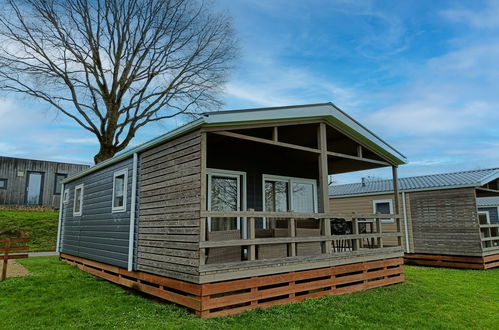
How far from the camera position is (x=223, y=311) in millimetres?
4793

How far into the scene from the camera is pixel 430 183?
39.8 feet

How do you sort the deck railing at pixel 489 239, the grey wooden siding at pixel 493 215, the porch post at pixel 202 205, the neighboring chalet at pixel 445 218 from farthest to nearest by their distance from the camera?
the grey wooden siding at pixel 493 215 < the deck railing at pixel 489 239 < the neighboring chalet at pixel 445 218 < the porch post at pixel 202 205

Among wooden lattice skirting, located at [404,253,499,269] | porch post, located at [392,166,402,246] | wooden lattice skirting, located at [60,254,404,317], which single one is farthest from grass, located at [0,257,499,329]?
wooden lattice skirting, located at [404,253,499,269]

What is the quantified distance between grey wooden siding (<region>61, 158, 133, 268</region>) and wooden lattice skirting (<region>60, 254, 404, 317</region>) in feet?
1.42

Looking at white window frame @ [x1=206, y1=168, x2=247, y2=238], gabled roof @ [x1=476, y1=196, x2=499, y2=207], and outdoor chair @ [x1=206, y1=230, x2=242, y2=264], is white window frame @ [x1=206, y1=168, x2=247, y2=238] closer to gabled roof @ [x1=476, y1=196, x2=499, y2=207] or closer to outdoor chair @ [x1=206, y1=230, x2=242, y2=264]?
outdoor chair @ [x1=206, y1=230, x2=242, y2=264]

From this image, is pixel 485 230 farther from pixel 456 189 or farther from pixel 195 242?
pixel 195 242

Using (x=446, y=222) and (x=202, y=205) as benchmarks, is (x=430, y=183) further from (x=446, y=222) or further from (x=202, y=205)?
(x=202, y=205)

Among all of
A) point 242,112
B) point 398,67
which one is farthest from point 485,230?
point 242,112

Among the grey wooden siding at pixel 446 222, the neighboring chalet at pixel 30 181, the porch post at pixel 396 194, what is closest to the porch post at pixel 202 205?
the porch post at pixel 396 194

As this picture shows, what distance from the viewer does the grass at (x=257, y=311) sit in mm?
4586

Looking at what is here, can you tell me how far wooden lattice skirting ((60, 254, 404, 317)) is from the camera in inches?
187

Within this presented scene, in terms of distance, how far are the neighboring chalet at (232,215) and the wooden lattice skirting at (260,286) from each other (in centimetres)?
2

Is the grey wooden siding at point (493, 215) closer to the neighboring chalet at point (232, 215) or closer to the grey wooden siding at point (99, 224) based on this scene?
the neighboring chalet at point (232, 215)

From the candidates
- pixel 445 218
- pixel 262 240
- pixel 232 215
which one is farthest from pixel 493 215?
pixel 232 215
